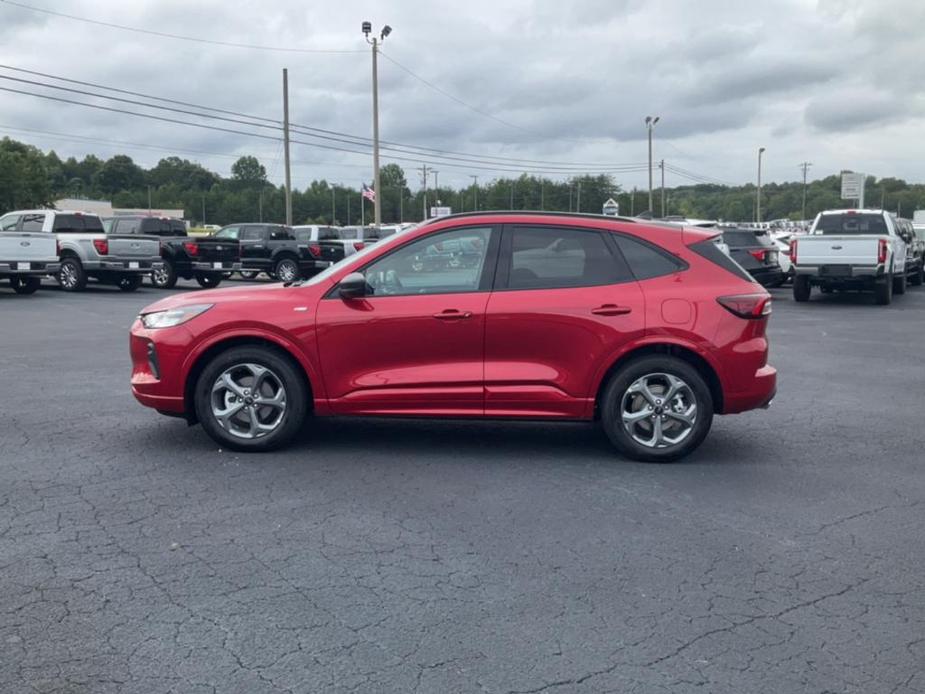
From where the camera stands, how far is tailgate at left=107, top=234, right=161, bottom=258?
23500mm

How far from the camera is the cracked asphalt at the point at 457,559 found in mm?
3543

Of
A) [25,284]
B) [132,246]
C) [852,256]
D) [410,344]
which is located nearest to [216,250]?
[132,246]

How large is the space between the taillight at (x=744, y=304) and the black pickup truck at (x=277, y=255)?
21.8 metres

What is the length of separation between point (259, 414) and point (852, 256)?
1653 cm

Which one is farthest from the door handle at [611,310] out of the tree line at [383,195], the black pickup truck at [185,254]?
the tree line at [383,195]

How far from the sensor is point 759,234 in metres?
24.0

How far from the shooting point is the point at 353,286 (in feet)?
21.3

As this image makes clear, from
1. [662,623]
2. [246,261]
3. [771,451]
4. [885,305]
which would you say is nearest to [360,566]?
[662,623]

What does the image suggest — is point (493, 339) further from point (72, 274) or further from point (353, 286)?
point (72, 274)

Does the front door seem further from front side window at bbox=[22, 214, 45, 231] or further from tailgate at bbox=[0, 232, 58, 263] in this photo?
front side window at bbox=[22, 214, 45, 231]

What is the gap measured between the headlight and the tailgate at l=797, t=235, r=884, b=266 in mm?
16297

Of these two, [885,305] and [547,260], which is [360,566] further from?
[885,305]

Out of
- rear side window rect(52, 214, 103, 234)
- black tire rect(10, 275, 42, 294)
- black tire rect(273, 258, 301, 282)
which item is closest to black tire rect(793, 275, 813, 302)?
black tire rect(273, 258, 301, 282)

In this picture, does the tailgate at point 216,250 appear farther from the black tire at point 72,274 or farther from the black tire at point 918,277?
the black tire at point 918,277
